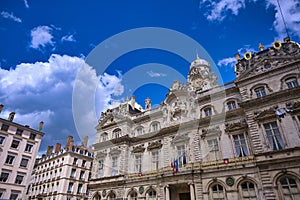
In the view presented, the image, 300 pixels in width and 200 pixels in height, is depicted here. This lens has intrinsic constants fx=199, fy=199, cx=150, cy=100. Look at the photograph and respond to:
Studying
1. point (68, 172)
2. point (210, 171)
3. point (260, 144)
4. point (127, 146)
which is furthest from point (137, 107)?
point (260, 144)

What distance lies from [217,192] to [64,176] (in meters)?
38.8

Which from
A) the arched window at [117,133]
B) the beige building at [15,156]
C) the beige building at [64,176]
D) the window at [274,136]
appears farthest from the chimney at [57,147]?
the window at [274,136]

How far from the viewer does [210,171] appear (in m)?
23.2

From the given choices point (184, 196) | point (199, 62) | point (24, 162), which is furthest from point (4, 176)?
point (199, 62)

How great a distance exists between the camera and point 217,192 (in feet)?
73.2

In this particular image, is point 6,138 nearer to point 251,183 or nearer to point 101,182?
point 101,182

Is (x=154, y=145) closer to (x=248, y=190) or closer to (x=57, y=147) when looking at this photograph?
(x=248, y=190)

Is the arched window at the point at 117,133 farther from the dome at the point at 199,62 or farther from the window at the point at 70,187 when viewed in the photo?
the dome at the point at 199,62

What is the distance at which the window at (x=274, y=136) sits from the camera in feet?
67.3

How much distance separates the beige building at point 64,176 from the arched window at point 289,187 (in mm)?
44440

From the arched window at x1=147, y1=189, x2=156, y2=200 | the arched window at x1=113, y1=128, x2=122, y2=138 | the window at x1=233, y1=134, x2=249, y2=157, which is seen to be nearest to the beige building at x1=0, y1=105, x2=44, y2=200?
the arched window at x1=113, y1=128, x2=122, y2=138

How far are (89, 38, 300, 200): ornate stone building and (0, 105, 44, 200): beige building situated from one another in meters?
18.0

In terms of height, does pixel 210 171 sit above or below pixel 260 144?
below

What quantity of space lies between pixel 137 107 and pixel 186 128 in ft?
66.3
